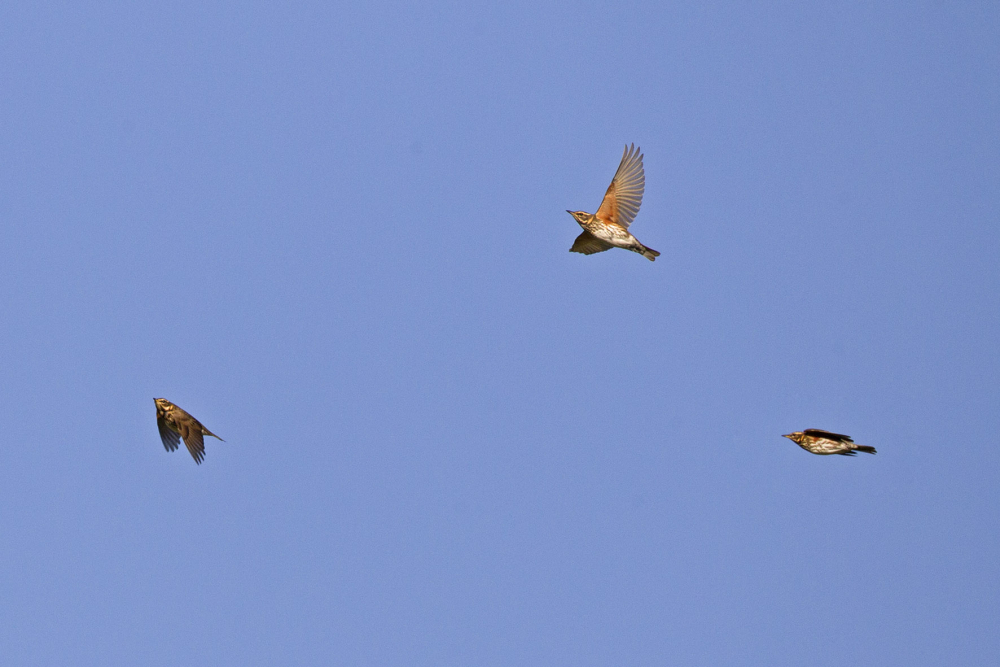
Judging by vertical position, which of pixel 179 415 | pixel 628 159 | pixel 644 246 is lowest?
pixel 179 415

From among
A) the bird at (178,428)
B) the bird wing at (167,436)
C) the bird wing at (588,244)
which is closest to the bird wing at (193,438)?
the bird at (178,428)

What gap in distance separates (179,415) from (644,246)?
49.9 ft

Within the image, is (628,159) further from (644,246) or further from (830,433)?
(830,433)

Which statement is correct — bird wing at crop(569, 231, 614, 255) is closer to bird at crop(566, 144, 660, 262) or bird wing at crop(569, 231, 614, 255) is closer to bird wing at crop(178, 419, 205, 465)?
bird at crop(566, 144, 660, 262)

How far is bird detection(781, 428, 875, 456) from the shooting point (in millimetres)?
36312

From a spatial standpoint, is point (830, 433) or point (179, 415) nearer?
point (830, 433)

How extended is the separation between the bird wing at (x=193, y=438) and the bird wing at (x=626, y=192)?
14.1m

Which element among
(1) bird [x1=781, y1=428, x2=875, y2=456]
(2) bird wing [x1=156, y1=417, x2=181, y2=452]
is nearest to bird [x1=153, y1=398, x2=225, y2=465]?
(2) bird wing [x1=156, y1=417, x2=181, y2=452]

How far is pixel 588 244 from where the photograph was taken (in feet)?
140

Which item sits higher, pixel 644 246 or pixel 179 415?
pixel 644 246

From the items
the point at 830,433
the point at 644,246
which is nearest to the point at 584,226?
the point at 644,246

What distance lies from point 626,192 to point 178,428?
1564cm

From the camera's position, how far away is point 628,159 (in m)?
41.3

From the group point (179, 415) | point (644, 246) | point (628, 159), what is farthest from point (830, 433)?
point (179, 415)
